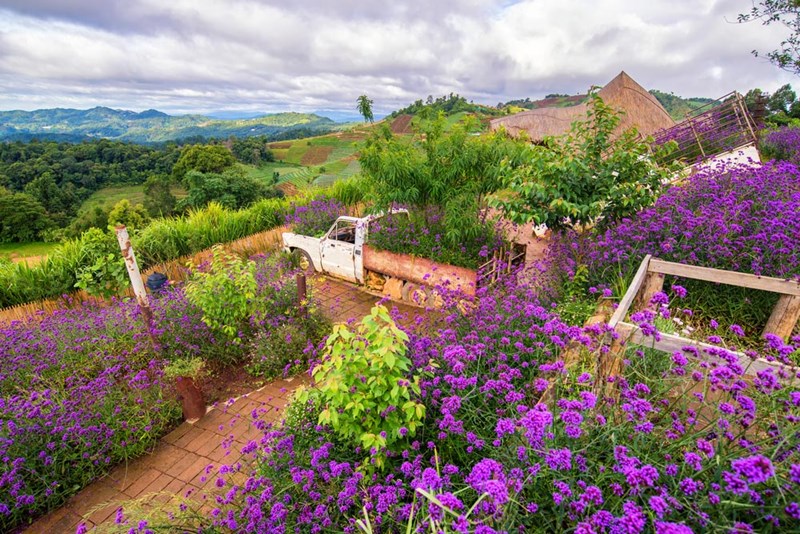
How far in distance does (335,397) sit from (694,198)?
210 inches

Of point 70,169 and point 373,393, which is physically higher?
point 373,393

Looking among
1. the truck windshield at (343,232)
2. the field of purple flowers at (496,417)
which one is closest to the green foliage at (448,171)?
the truck windshield at (343,232)

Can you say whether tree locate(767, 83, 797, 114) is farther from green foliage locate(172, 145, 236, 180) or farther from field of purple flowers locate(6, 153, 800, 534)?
green foliage locate(172, 145, 236, 180)

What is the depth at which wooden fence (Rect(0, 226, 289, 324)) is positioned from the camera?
248 inches

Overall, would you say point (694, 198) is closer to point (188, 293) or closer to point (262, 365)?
point (262, 365)

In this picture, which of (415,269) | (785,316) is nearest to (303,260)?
(415,269)

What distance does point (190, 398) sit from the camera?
443 centimetres

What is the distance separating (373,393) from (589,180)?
146 inches

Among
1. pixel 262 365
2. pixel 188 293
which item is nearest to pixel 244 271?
pixel 188 293

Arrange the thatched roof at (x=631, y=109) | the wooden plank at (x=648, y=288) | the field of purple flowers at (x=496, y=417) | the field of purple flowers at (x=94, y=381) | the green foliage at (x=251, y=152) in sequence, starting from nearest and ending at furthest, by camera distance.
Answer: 1. the field of purple flowers at (x=496, y=417)
2. the field of purple flowers at (x=94, y=381)
3. the wooden plank at (x=648, y=288)
4. the thatched roof at (x=631, y=109)
5. the green foliage at (x=251, y=152)

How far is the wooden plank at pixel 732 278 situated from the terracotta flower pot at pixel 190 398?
5129 millimetres

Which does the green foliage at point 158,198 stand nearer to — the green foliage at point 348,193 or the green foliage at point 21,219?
the green foliage at point 21,219

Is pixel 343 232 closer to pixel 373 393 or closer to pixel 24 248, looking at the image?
pixel 373 393

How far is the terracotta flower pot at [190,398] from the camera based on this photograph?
434 centimetres
